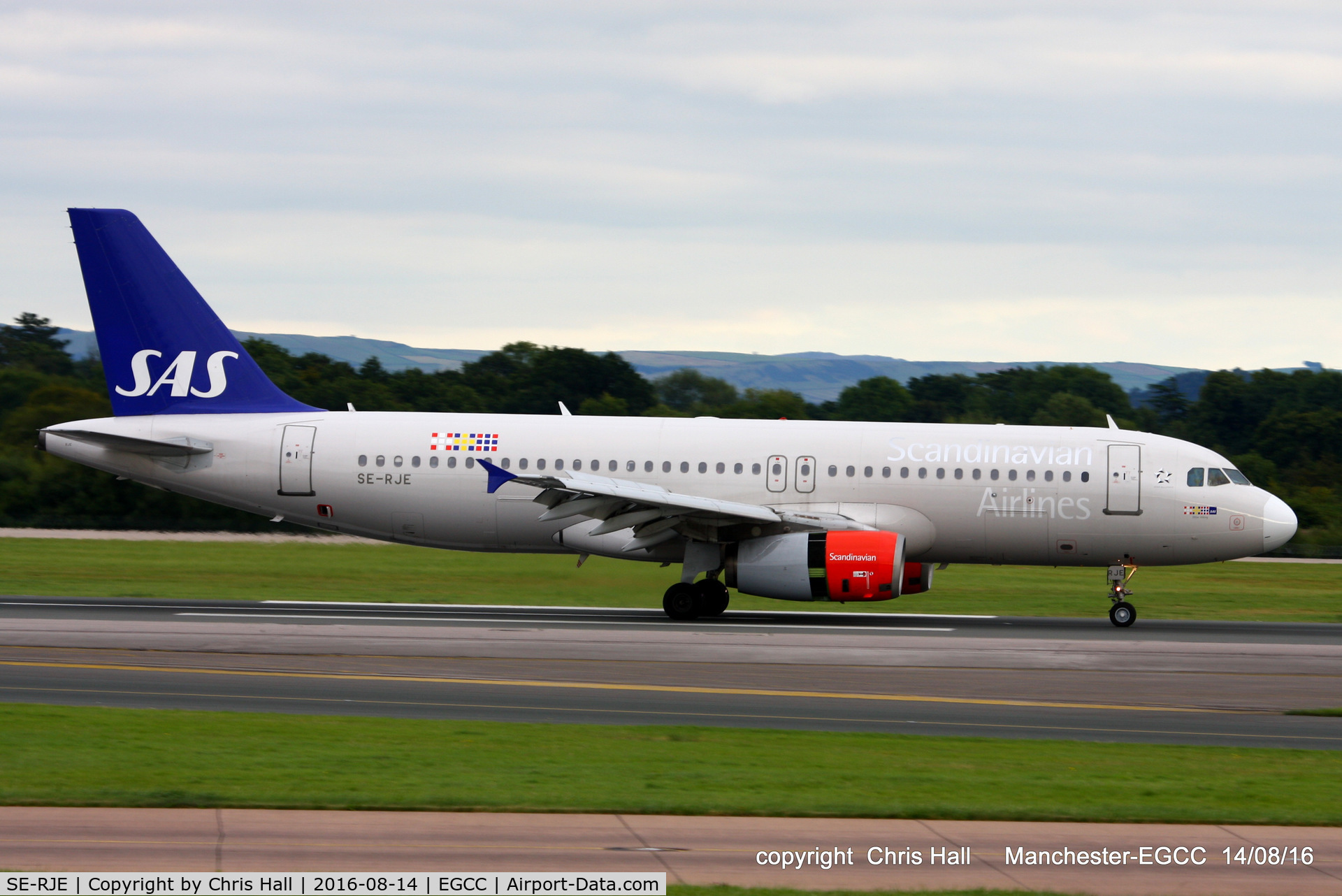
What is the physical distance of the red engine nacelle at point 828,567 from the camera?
24953mm

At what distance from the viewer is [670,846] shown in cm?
946

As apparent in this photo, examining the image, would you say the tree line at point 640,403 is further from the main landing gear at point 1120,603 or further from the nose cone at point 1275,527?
the main landing gear at point 1120,603

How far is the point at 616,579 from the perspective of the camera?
28.0 meters

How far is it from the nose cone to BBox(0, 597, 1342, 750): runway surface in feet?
5.73

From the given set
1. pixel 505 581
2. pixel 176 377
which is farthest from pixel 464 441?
pixel 176 377

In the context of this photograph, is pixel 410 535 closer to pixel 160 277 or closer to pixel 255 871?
pixel 160 277

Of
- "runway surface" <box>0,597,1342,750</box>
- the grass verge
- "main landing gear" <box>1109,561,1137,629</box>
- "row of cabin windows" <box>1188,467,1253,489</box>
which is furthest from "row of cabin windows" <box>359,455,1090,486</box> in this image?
the grass verge

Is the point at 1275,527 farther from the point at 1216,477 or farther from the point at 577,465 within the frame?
the point at 577,465

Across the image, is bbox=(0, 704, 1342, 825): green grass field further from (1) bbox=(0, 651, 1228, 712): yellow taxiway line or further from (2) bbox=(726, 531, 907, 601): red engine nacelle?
(2) bbox=(726, 531, 907, 601): red engine nacelle

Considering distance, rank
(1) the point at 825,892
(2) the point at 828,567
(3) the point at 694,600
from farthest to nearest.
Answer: (3) the point at 694,600 → (2) the point at 828,567 → (1) the point at 825,892

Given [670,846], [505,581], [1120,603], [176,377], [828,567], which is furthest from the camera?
[505,581]

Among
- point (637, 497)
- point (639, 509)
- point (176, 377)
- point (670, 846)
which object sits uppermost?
point (176, 377)

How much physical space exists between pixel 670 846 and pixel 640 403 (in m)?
66.6

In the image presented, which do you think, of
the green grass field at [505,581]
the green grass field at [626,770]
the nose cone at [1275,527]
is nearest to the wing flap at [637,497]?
the green grass field at [505,581]
